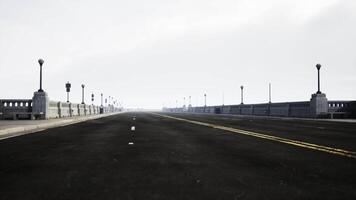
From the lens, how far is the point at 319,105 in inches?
1460

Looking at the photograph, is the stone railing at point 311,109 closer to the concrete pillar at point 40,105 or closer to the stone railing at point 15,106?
the concrete pillar at point 40,105

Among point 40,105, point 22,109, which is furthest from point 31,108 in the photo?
point 40,105

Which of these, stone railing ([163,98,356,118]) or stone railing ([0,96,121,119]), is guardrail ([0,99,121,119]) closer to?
stone railing ([0,96,121,119])

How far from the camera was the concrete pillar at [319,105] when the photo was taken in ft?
121

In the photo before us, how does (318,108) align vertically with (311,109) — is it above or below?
above

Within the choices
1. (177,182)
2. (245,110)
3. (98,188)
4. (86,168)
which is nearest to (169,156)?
(86,168)

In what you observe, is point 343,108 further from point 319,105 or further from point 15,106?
point 15,106

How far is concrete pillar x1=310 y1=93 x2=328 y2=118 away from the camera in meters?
36.9

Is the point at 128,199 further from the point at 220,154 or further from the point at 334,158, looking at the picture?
the point at 334,158

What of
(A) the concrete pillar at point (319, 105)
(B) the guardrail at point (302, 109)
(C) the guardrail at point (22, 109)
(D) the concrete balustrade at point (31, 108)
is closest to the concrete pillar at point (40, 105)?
(D) the concrete balustrade at point (31, 108)

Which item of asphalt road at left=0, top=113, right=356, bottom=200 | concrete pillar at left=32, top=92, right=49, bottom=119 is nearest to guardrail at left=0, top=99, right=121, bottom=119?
concrete pillar at left=32, top=92, right=49, bottom=119

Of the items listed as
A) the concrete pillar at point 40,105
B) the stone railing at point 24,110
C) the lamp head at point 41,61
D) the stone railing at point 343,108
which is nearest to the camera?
the stone railing at point 24,110

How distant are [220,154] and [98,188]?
4.20 meters

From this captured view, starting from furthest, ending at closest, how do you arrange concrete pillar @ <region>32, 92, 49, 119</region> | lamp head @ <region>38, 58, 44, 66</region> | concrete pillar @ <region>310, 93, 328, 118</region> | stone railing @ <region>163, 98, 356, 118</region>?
stone railing @ <region>163, 98, 356, 118</region>, concrete pillar @ <region>310, 93, 328, 118</region>, lamp head @ <region>38, 58, 44, 66</region>, concrete pillar @ <region>32, 92, 49, 119</region>
